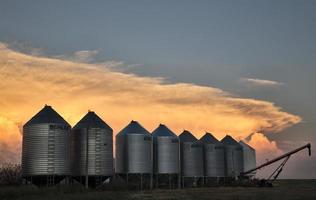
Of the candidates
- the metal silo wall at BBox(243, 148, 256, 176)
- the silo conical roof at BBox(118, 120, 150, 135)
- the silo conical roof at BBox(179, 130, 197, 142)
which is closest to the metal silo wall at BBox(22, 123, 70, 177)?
the silo conical roof at BBox(118, 120, 150, 135)

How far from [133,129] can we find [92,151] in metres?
12.2

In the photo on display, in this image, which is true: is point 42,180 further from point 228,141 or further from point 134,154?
point 228,141

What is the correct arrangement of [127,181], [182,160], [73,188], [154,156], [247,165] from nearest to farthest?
[73,188]
[127,181]
[154,156]
[182,160]
[247,165]

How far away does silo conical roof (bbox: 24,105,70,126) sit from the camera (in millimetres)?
59175

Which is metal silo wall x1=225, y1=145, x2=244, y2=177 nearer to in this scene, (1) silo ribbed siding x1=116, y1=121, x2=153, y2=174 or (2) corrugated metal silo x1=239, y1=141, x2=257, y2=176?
(2) corrugated metal silo x1=239, y1=141, x2=257, y2=176

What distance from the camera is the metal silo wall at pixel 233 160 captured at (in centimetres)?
9231

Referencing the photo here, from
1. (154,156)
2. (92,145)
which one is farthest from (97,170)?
(154,156)

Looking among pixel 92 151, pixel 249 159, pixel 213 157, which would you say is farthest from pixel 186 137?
pixel 92 151

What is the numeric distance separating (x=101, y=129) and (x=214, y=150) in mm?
33008

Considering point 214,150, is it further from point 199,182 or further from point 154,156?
point 154,156

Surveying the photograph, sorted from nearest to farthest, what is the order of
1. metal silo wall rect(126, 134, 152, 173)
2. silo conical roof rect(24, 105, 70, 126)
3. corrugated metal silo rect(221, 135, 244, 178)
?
silo conical roof rect(24, 105, 70, 126)
metal silo wall rect(126, 134, 152, 173)
corrugated metal silo rect(221, 135, 244, 178)

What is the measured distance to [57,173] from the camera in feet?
190

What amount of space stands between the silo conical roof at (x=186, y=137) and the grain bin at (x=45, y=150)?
30.3 meters

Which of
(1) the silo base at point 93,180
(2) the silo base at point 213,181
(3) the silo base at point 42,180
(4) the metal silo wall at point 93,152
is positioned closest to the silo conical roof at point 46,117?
(4) the metal silo wall at point 93,152
